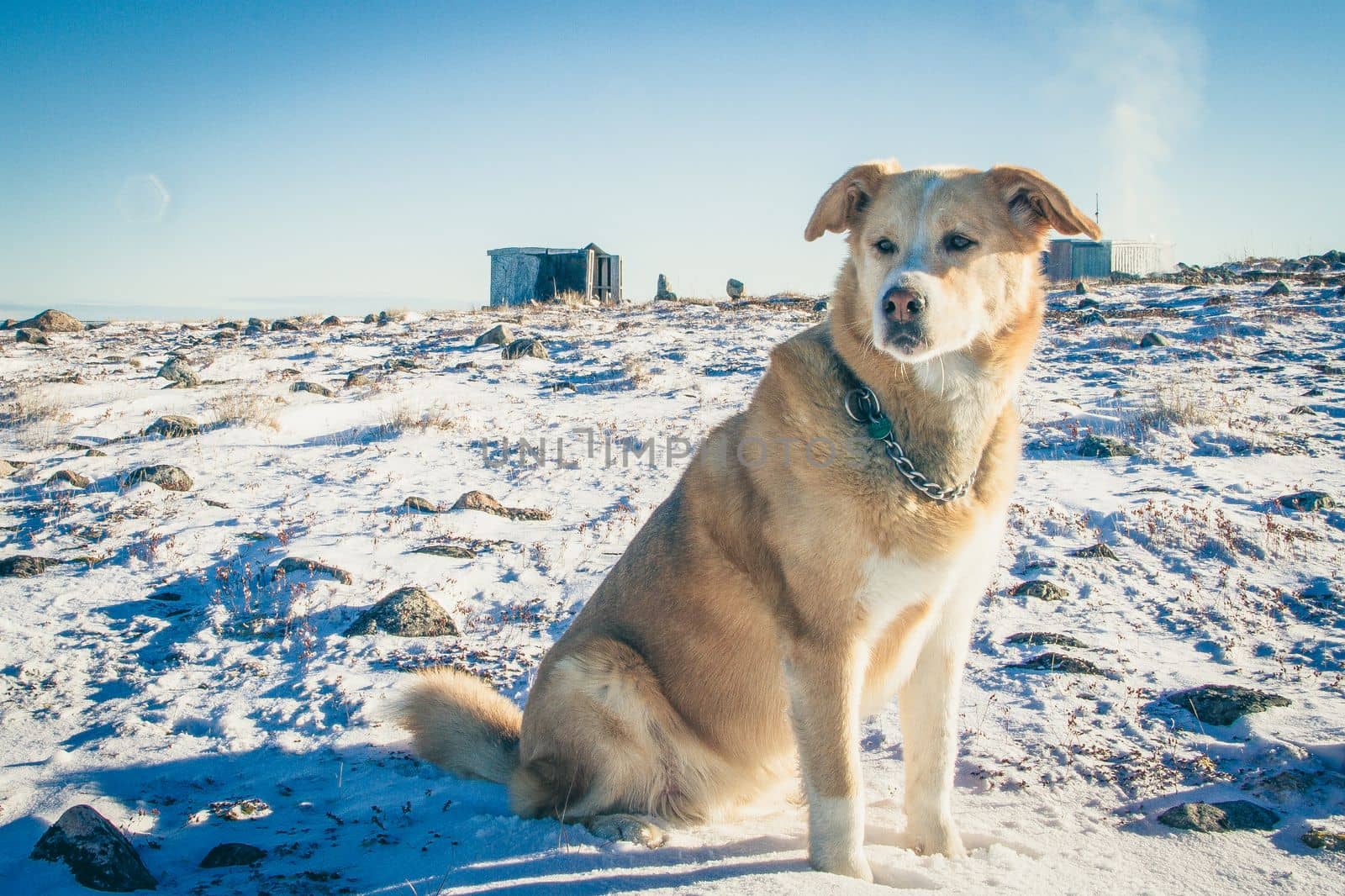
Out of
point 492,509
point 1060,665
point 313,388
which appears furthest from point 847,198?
point 313,388

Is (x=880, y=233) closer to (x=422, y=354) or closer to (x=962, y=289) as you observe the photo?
(x=962, y=289)

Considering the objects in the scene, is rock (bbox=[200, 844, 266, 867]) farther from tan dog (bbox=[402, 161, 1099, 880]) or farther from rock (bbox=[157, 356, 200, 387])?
rock (bbox=[157, 356, 200, 387])

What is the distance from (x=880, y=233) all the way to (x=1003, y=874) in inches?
80.6

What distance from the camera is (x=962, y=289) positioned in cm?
265

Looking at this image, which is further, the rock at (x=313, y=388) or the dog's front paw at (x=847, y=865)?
the rock at (x=313, y=388)

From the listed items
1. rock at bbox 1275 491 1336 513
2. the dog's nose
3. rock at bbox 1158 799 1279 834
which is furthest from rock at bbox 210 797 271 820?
rock at bbox 1275 491 1336 513

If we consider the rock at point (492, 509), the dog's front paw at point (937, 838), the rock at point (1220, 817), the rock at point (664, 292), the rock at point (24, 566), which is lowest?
the dog's front paw at point (937, 838)

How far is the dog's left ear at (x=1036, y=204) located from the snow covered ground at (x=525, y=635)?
2061 mm

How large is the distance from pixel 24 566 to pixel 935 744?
5.37 meters

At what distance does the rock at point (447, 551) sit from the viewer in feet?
18.1

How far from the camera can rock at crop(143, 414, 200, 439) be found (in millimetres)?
8273

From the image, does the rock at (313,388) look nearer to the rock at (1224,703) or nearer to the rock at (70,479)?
the rock at (70,479)

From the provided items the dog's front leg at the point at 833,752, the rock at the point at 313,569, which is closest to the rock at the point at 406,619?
the rock at the point at 313,569

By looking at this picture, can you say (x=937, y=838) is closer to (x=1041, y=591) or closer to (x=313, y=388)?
(x=1041, y=591)
